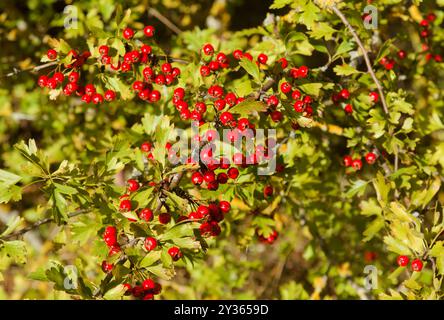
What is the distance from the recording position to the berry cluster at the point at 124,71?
242cm

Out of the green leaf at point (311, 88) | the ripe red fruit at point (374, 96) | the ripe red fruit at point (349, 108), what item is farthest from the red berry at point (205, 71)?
the ripe red fruit at point (374, 96)

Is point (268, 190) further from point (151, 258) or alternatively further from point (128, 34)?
point (128, 34)

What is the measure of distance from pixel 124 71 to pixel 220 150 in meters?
0.71

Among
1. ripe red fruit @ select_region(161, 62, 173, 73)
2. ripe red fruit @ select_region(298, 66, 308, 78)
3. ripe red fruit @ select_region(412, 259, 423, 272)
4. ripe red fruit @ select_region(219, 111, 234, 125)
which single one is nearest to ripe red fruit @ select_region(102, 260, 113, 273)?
ripe red fruit @ select_region(219, 111, 234, 125)

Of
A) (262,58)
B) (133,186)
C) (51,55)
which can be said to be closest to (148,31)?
(51,55)

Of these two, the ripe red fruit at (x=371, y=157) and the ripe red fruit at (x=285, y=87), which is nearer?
the ripe red fruit at (x=285, y=87)

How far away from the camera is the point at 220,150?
2.18 meters

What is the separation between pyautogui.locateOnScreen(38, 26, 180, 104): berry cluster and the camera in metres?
2.42

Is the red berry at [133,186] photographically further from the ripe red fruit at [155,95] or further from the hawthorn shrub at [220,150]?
the ripe red fruit at [155,95]

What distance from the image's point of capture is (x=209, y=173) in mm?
2201

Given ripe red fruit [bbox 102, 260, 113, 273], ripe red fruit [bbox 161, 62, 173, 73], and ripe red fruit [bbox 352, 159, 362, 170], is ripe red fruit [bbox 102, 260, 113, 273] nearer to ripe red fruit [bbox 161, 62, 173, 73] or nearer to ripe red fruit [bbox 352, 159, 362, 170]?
ripe red fruit [bbox 161, 62, 173, 73]

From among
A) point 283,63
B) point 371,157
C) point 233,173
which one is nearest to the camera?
point 233,173
